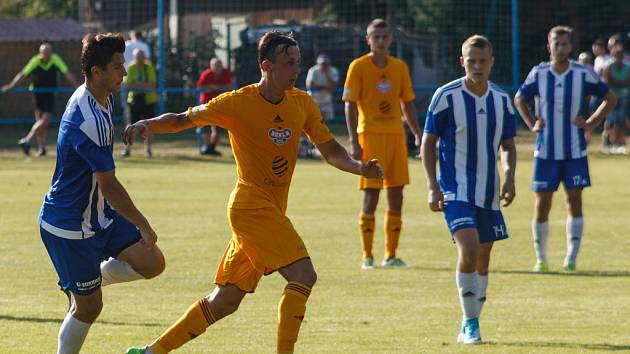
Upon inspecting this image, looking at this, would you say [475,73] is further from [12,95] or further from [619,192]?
[12,95]

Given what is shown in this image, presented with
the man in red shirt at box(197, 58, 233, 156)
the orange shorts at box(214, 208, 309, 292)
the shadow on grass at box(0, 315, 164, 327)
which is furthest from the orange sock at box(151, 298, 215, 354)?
the man in red shirt at box(197, 58, 233, 156)

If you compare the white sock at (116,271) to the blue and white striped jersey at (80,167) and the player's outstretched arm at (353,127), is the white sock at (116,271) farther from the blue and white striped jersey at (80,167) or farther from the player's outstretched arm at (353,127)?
the player's outstretched arm at (353,127)

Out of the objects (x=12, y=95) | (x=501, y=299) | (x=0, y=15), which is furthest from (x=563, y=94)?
(x=0, y=15)

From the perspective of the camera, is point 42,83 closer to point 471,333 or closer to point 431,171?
point 431,171

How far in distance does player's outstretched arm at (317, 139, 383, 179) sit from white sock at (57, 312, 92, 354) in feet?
5.47

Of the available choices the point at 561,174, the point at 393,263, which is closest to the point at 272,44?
the point at 393,263

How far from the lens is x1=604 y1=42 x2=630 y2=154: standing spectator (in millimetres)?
26969

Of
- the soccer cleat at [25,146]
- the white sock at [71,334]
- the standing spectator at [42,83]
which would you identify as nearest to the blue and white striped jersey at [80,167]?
the white sock at [71,334]

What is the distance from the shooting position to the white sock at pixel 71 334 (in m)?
7.19

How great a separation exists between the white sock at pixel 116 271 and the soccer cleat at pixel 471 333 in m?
2.13

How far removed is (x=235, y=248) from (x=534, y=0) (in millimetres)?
26849

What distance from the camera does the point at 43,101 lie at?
25281 mm

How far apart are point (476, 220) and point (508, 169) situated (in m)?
0.40

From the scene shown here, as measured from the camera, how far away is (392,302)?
10.6m
